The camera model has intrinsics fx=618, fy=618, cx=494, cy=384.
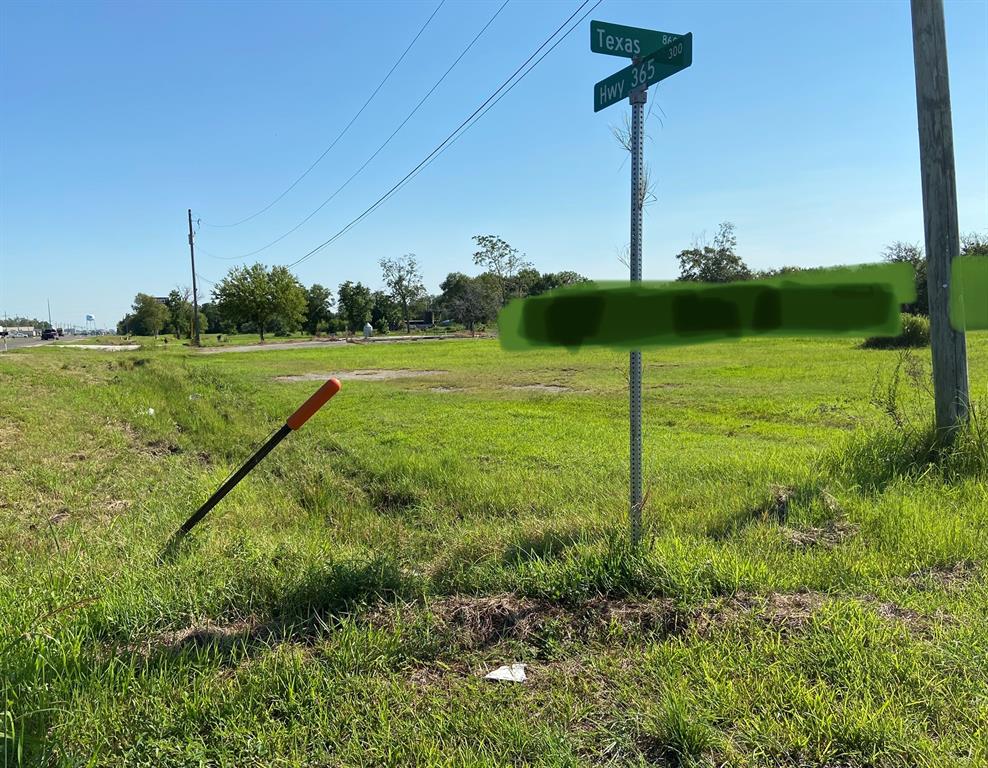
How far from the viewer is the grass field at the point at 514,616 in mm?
2117

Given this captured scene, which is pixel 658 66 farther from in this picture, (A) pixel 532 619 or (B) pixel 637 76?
(A) pixel 532 619

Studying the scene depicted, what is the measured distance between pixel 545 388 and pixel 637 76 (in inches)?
503

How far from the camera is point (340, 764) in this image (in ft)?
6.70

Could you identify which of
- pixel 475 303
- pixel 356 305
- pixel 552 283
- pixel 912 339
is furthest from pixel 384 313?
pixel 912 339

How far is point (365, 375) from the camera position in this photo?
70.4ft

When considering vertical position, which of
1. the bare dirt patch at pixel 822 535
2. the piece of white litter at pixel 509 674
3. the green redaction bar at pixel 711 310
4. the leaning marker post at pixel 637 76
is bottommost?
the piece of white litter at pixel 509 674

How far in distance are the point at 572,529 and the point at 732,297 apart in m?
2.10

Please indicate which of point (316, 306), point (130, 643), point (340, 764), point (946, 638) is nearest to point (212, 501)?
point (130, 643)

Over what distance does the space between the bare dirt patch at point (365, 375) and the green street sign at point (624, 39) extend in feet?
55.2

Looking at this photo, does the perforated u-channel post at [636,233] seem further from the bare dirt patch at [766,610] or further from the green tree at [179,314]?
the green tree at [179,314]

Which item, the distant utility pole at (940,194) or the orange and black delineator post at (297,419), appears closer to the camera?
the orange and black delineator post at (297,419)

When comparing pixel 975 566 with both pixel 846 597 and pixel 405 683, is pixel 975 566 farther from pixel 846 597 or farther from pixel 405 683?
pixel 405 683

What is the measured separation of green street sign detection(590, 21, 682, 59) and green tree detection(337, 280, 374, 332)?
73958 mm

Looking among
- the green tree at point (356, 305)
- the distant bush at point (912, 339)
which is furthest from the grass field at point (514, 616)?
the green tree at point (356, 305)
